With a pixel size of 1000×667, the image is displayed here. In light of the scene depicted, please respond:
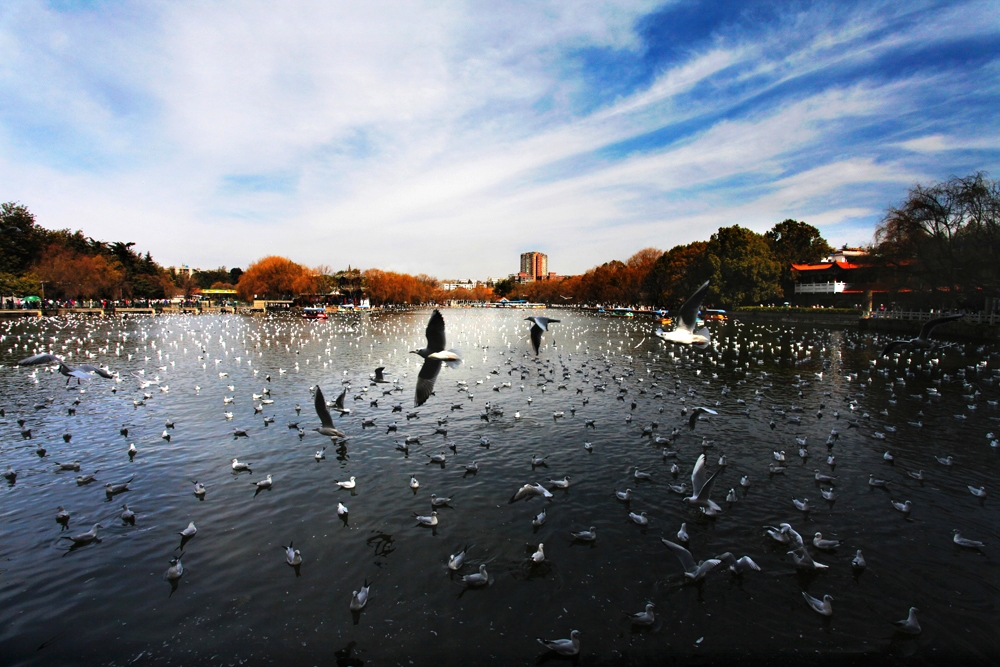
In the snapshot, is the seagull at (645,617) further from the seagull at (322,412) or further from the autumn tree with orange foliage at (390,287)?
the autumn tree with orange foliage at (390,287)

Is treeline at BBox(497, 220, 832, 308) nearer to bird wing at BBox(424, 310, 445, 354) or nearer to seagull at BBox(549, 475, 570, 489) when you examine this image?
seagull at BBox(549, 475, 570, 489)

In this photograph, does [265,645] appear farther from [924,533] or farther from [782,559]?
[924,533]

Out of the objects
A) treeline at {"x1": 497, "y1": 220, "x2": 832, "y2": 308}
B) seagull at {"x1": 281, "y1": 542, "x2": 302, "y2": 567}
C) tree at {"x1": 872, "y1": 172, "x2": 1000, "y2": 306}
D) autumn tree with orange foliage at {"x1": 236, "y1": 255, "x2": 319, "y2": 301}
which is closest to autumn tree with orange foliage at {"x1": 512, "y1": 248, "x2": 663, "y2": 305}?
treeline at {"x1": 497, "y1": 220, "x2": 832, "y2": 308}

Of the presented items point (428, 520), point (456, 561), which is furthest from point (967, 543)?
point (428, 520)

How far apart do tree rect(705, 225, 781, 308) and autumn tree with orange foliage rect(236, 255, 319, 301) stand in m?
73.6

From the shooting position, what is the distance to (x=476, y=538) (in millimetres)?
7910

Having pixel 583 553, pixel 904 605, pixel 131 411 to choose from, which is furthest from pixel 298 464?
pixel 904 605

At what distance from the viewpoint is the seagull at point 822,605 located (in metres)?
6.11

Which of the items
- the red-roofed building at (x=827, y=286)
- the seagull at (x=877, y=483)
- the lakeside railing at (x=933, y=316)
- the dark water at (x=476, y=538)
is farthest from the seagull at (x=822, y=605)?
the red-roofed building at (x=827, y=286)

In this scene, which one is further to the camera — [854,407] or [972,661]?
[854,407]

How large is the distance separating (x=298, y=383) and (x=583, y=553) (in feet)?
50.0

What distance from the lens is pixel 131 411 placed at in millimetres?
15031

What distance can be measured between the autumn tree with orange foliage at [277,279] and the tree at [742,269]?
73.6 meters

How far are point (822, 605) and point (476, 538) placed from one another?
4.78 metres
